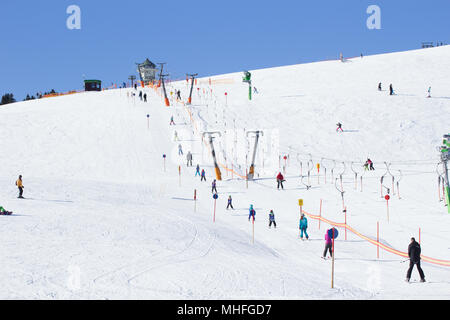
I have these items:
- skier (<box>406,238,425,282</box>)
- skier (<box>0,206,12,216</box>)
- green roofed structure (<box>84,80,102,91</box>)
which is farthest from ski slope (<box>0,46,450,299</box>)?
green roofed structure (<box>84,80,102,91</box>)

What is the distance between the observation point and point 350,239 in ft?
57.9

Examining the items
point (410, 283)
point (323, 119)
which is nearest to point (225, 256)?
point (410, 283)

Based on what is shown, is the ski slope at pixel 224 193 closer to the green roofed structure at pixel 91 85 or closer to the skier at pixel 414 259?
the skier at pixel 414 259

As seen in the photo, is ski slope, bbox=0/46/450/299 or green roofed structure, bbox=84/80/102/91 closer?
ski slope, bbox=0/46/450/299

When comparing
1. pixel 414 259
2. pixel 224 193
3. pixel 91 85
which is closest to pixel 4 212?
pixel 224 193

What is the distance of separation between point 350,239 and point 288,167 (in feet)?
54.2

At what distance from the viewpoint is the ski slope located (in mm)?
11250

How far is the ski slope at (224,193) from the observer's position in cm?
1125

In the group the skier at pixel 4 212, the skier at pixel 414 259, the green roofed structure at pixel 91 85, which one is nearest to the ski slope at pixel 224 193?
the skier at pixel 414 259

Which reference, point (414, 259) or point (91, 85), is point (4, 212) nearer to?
point (414, 259)

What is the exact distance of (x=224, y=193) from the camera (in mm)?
25844

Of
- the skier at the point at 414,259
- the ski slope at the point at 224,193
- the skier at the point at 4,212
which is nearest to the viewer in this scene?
the ski slope at the point at 224,193

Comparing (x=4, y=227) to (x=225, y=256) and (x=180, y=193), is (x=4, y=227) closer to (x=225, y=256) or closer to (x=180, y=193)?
(x=225, y=256)

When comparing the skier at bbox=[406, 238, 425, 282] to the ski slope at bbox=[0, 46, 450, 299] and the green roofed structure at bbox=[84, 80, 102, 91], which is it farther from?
the green roofed structure at bbox=[84, 80, 102, 91]
